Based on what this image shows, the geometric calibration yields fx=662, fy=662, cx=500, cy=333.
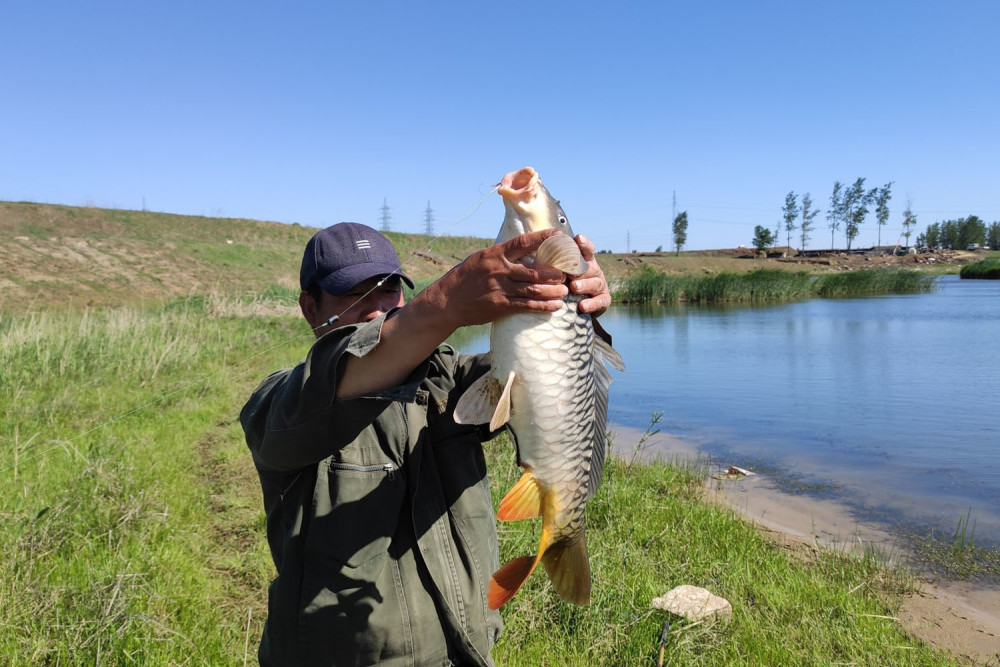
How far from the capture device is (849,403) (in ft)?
39.5

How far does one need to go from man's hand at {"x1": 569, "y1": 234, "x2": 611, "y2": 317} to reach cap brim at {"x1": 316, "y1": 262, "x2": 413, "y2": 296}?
29.1 inches

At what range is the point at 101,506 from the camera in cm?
443

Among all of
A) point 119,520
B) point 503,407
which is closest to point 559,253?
point 503,407

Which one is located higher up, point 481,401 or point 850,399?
point 481,401

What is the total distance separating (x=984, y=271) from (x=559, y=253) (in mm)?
67764

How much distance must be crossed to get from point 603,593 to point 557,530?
2284mm

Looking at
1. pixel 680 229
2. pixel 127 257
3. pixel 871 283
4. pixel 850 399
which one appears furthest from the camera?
pixel 680 229

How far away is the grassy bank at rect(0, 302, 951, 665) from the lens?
3.20 metres

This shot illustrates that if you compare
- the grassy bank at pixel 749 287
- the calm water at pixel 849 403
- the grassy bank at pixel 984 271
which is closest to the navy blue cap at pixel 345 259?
the calm water at pixel 849 403

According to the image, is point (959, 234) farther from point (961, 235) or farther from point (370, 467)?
point (370, 467)

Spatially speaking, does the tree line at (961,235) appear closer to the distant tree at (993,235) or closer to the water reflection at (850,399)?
the distant tree at (993,235)

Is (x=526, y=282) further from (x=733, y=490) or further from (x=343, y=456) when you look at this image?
(x=733, y=490)

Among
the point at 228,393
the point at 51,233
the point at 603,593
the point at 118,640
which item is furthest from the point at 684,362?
the point at 51,233

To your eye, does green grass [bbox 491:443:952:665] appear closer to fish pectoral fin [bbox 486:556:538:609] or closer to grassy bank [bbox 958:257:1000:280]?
fish pectoral fin [bbox 486:556:538:609]
